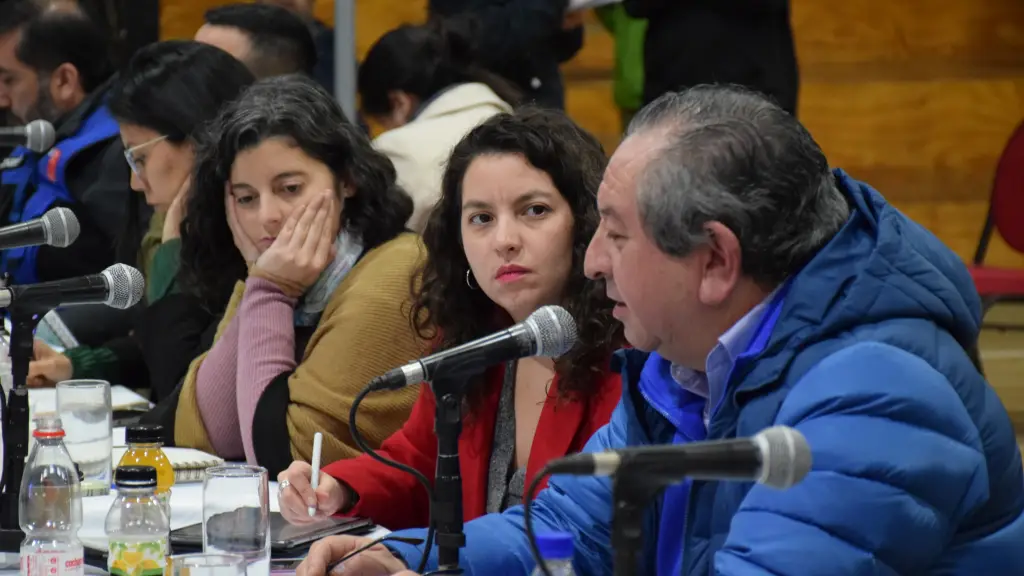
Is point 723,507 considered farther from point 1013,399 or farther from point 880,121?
point 880,121

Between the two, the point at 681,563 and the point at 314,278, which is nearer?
→ the point at 681,563

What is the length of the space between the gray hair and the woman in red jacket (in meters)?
0.63

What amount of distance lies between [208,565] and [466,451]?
785 mm

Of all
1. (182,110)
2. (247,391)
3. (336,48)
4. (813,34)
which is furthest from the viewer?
(813,34)

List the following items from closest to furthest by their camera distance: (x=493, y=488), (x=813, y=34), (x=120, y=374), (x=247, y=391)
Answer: (x=493, y=488) < (x=247, y=391) < (x=120, y=374) < (x=813, y=34)

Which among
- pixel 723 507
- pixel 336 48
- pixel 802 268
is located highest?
pixel 336 48

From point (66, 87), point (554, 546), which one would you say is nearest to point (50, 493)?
point (554, 546)

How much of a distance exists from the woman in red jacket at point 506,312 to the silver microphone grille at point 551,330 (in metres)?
0.56

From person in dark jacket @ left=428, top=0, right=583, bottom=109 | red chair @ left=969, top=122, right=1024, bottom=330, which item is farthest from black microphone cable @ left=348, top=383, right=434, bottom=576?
red chair @ left=969, top=122, right=1024, bottom=330

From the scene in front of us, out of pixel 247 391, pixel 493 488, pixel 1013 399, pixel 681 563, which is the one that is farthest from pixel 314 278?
pixel 1013 399

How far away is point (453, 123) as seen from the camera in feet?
12.0

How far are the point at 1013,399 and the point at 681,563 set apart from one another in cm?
398

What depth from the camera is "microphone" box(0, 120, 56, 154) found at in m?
2.59

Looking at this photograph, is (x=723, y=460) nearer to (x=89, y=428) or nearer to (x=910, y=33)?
(x=89, y=428)
